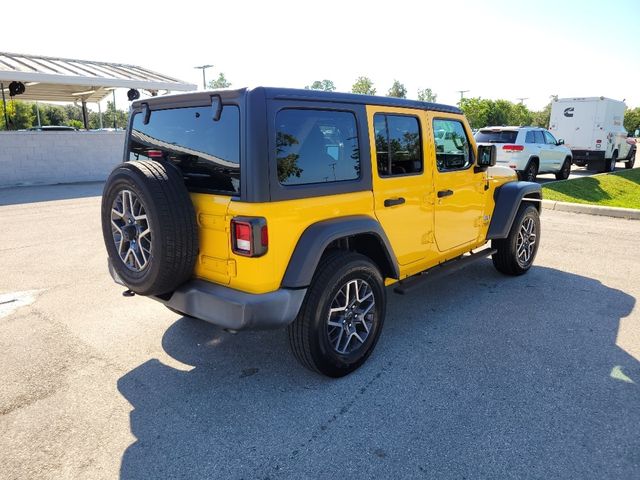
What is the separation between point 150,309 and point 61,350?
0.94 meters

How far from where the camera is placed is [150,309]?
14.4 feet

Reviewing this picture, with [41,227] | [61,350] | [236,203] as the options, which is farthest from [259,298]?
[41,227]

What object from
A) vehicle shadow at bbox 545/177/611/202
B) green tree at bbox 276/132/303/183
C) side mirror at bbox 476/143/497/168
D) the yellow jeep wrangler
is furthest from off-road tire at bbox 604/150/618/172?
green tree at bbox 276/132/303/183

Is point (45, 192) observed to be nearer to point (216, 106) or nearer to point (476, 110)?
point (216, 106)

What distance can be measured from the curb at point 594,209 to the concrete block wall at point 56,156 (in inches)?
531

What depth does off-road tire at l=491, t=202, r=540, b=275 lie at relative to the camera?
5035 millimetres

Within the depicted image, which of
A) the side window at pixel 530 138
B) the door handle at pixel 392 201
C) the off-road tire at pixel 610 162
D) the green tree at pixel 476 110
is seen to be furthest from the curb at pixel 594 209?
the green tree at pixel 476 110

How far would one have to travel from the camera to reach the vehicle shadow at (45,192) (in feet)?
36.0

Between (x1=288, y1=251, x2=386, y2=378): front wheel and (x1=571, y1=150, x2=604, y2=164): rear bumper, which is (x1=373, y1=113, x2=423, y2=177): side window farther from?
(x1=571, y1=150, x2=604, y2=164): rear bumper

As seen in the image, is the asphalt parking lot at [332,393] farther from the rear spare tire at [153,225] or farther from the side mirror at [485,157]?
the side mirror at [485,157]

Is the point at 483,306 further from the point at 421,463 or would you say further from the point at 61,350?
the point at 61,350

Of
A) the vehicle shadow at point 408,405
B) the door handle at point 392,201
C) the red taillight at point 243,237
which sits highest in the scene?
the door handle at point 392,201

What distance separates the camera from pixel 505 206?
4938mm

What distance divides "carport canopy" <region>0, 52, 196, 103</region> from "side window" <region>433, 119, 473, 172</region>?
1392 cm
